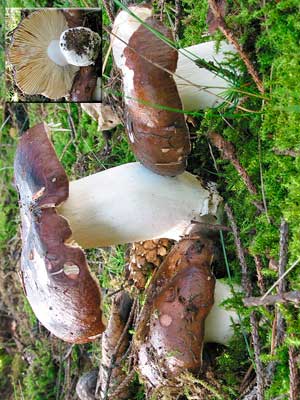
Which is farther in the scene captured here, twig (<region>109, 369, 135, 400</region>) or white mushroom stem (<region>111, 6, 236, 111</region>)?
twig (<region>109, 369, 135, 400</region>)

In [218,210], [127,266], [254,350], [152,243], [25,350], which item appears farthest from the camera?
[25,350]

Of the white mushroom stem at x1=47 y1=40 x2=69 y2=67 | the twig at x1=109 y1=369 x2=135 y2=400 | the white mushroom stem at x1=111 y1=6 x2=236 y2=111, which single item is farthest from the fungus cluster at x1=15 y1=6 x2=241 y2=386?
the white mushroom stem at x1=47 y1=40 x2=69 y2=67

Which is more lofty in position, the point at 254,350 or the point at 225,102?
the point at 225,102

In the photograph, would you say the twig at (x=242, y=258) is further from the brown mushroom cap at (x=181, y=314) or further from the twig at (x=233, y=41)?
the twig at (x=233, y=41)

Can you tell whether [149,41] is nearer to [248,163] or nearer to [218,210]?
[248,163]

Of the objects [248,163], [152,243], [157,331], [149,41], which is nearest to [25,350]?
[152,243]

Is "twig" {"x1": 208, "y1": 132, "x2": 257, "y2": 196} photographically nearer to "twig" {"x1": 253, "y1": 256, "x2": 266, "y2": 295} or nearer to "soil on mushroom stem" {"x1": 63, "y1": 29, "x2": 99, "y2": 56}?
"twig" {"x1": 253, "y1": 256, "x2": 266, "y2": 295}

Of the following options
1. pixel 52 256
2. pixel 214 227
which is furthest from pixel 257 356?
pixel 52 256
